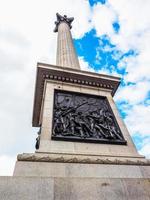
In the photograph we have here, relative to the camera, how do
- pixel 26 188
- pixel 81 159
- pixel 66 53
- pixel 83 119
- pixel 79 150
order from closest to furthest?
pixel 26 188, pixel 81 159, pixel 79 150, pixel 83 119, pixel 66 53

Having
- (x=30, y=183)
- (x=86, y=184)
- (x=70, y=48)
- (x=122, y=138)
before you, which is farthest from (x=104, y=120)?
(x=70, y=48)

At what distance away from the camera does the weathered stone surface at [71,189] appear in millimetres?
3553

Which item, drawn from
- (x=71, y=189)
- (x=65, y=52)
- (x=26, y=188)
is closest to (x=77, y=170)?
(x=71, y=189)

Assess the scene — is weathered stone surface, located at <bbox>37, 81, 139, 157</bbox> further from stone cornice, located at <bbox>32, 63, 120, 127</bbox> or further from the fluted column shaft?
the fluted column shaft

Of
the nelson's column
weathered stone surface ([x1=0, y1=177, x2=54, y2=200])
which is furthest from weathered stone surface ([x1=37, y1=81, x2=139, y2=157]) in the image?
weathered stone surface ([x1=0, y1=177, x2=54, y2=200])

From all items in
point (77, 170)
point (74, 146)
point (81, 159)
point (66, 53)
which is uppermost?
point (66, 53)

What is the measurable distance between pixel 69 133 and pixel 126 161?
203 centimetres

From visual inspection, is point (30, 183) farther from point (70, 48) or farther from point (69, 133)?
point (70, 48)

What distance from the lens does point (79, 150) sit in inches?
214

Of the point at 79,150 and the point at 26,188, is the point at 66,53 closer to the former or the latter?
the point at 79,150

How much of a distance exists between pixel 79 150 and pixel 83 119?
1.52m

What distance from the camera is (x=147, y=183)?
4.42 m

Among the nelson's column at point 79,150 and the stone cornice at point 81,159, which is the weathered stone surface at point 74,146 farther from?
the stone cornice at point 81,159

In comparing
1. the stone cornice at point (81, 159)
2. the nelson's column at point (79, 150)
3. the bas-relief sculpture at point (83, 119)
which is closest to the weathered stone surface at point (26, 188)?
the nelson's column at point (79, 150)
